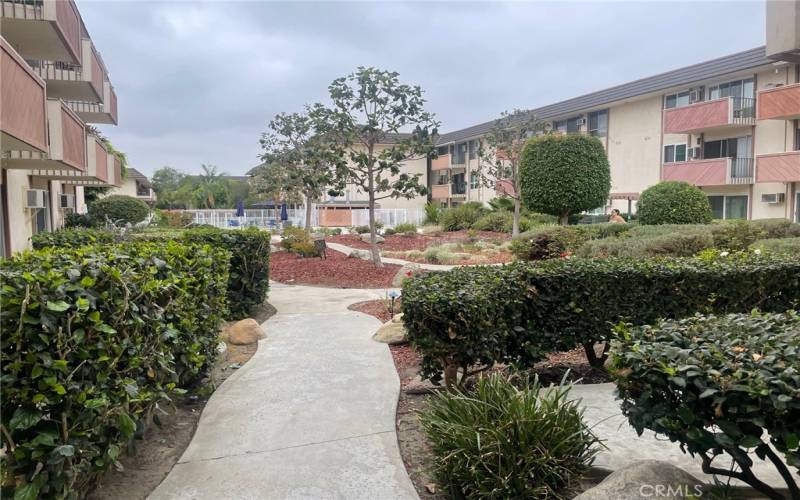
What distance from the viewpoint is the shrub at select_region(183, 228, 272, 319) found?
907 centimetres

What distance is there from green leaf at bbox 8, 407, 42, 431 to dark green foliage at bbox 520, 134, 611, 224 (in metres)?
20.2

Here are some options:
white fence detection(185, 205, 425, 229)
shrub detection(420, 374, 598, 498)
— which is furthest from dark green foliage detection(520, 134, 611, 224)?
white fence detection(185, 205, 425, 229)

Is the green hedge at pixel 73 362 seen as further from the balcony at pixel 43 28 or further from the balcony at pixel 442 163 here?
the balcony at pixel 442 163

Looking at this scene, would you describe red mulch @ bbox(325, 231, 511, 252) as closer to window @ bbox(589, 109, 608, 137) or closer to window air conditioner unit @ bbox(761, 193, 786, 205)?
window @ bbox(589, 109, 608, 137)

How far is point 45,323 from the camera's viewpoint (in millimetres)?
2693

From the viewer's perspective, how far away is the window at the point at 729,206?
83.0ft

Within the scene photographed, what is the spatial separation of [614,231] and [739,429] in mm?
15074

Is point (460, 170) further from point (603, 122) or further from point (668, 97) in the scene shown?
point (668, 97)

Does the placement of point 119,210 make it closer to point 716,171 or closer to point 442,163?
point 716,171

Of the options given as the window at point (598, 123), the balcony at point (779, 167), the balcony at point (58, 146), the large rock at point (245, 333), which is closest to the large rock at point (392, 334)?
the large rock at point (245, 333)

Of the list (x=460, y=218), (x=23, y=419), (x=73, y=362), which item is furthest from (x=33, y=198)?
(x=460, y=218)

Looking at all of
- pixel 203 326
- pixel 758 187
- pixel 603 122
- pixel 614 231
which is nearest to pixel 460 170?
pixel 603 122

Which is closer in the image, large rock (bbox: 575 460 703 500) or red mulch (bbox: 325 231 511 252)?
large rock (bbox: 575 460 703 500)

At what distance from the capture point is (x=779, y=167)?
2211 cm
